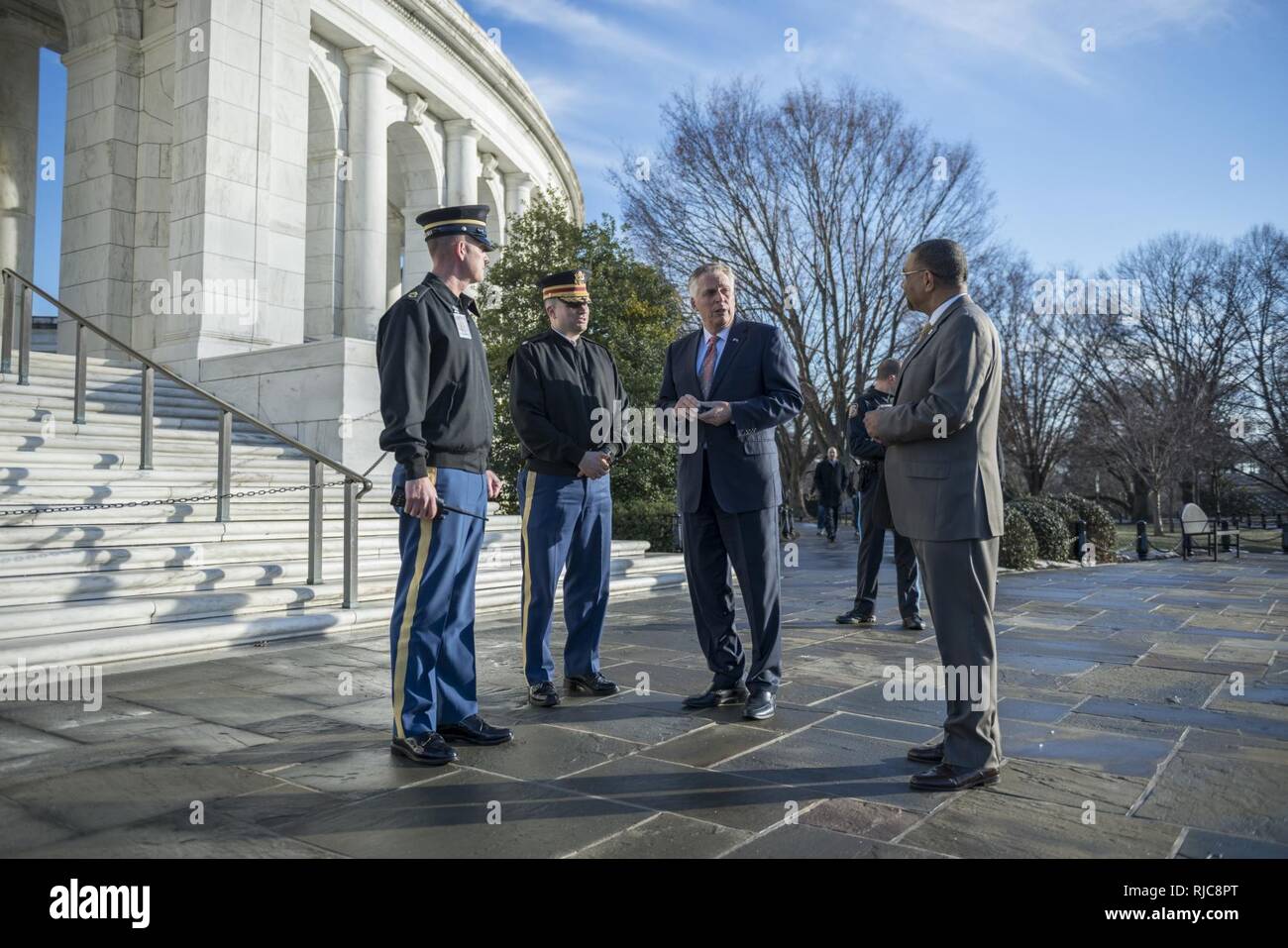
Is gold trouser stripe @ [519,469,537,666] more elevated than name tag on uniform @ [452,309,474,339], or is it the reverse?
name tag on uniform @ [452,309,474,339]

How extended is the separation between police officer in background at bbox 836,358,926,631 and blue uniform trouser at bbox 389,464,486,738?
3.99m

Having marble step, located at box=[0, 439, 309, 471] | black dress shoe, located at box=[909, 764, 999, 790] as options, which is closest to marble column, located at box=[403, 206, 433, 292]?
marble step, located at box=[0, 439, 309, 471]

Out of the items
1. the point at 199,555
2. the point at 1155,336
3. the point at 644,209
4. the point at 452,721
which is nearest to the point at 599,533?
the point at 452,721

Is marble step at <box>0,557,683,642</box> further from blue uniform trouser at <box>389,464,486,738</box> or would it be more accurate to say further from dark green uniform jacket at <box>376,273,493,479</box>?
dark green uniform jacket at <box>376,273,493,479</box>

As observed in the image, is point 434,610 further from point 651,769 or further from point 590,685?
point 590,685

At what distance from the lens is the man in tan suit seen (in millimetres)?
3480

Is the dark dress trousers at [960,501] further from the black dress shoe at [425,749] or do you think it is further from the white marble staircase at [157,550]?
the white marble staircase at [157,550]

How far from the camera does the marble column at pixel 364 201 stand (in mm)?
20000

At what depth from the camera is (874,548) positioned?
25.4 feet

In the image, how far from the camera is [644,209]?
74.7ft

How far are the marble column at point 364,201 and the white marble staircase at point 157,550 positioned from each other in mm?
8751

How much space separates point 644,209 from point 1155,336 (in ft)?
83.9

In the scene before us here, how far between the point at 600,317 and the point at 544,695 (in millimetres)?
10628
